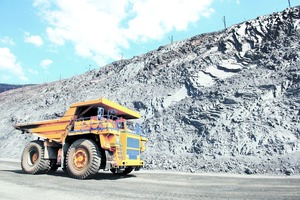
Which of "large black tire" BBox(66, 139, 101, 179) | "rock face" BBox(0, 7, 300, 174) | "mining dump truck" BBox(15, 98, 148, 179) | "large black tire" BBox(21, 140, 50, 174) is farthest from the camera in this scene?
"rock face" BBox(0, 7, 300, 174)

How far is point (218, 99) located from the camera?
19.7 m

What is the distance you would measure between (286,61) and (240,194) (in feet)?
54.5

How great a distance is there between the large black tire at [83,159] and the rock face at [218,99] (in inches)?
266

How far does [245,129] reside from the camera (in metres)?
16.7

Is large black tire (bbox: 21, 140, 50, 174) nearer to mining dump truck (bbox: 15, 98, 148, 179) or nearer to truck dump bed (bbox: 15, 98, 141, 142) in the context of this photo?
mining dump truck (bbox: 15, 98, 148, 179)

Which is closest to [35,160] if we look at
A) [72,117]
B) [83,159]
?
[72,117]

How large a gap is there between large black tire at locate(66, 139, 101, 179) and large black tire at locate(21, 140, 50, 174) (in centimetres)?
162

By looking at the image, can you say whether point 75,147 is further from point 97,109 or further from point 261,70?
point 261,70

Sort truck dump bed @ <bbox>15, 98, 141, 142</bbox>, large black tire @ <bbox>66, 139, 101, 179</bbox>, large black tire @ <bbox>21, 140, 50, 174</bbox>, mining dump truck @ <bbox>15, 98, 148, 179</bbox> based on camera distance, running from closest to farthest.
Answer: large black tire @ <bbox>66, 139, 101, 179</bbox>, mining dump truck @ <bbox>15, 98, 148, 179</bbox>, truck dump bed @ <bbox>15, 98, 141, 142</bbox>, large black tire @ <bbox>21, 140, 50, 174</bbox>

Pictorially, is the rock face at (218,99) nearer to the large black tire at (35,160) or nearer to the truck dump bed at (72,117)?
the truck dump bed at (72,117)

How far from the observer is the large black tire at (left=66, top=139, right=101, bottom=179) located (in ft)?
30.3

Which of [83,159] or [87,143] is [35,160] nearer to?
[83,159]

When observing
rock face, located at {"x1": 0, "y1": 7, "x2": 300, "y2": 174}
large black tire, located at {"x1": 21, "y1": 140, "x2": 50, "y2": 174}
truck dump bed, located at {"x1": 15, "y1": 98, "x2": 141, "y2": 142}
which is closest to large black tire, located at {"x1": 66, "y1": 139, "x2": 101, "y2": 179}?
truck dump bed, located at {"x1": 15, "y1": 98, "x2": 141, "y2": 142}

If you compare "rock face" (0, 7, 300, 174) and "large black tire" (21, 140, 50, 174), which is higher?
"rock face" (0, 7, 300, 174)
